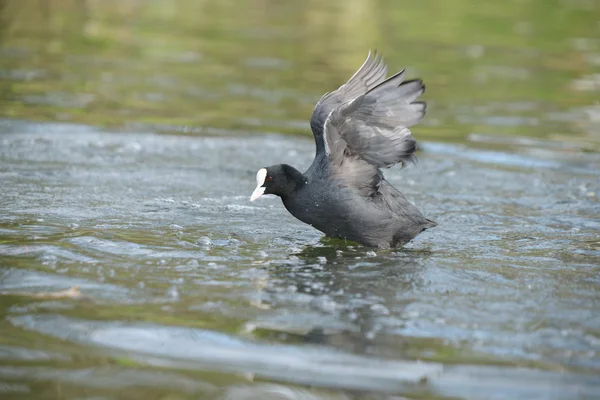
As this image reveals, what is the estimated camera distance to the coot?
16.7 ft

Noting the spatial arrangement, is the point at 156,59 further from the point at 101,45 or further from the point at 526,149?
the point at 526,149

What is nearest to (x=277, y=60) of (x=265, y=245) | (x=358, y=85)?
(x=358, y=85)

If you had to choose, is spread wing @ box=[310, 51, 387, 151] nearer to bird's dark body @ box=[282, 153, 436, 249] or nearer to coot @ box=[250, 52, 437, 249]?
coot @ box=[250, 52, 437, 249]

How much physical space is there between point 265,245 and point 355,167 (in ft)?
2.38

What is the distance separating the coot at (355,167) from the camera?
5078mm

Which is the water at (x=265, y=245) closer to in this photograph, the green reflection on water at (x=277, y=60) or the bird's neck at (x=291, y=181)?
the green reflection on water at (x=277, y=60)

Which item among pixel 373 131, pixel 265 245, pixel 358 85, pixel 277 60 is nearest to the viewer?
pixel 373 131

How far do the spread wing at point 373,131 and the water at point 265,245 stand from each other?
0.52 metres

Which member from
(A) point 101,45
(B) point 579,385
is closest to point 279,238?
(B) point 579,385

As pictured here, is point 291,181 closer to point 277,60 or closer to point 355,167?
point 355,167

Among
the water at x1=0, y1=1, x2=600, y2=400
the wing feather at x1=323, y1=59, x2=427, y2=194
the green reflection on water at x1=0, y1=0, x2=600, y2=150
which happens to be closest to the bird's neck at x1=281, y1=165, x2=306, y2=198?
the wing feather at x1=323, y1=59, x2=427, y2=194

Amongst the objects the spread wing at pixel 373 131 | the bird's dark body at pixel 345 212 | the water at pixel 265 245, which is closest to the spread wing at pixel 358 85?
the spread wing at pixel 373 131

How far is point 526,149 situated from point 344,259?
3.70m

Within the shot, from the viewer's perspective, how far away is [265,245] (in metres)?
5.35
